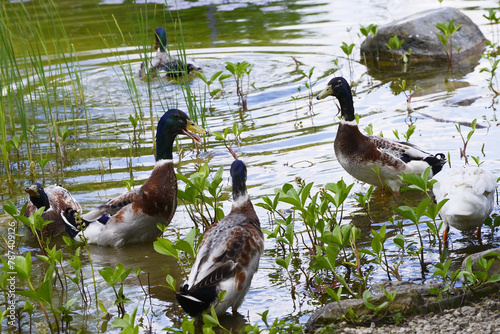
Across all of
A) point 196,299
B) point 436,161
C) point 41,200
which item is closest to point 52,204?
point 41,200

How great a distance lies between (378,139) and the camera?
20.1ft

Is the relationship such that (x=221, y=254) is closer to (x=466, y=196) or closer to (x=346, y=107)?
(x=466, y=196)

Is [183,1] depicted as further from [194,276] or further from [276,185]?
[194,276]

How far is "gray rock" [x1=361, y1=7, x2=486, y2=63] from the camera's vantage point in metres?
10.2

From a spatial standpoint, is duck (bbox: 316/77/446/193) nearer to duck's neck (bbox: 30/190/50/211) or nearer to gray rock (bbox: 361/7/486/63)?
duck's neck (bbox: 30/190/50/211)

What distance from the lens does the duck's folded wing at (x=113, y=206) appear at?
18.0ft

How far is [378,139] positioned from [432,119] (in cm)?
173

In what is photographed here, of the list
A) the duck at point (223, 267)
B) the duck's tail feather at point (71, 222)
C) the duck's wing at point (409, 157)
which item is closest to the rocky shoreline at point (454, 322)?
the duck at point (223, 267)

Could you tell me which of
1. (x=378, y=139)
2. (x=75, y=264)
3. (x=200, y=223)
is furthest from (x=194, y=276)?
(x=378, y=139)

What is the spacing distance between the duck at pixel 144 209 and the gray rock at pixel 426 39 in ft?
18.1

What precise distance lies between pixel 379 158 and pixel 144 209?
6.92 ft

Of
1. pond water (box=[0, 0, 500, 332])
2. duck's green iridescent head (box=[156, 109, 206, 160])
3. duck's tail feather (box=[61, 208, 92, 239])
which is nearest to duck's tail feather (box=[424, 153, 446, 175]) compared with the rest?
pond water (box=[0, 0, 500, 332])

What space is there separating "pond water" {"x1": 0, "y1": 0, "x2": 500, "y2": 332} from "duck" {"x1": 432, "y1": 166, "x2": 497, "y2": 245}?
26cm

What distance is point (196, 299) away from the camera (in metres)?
3.66
